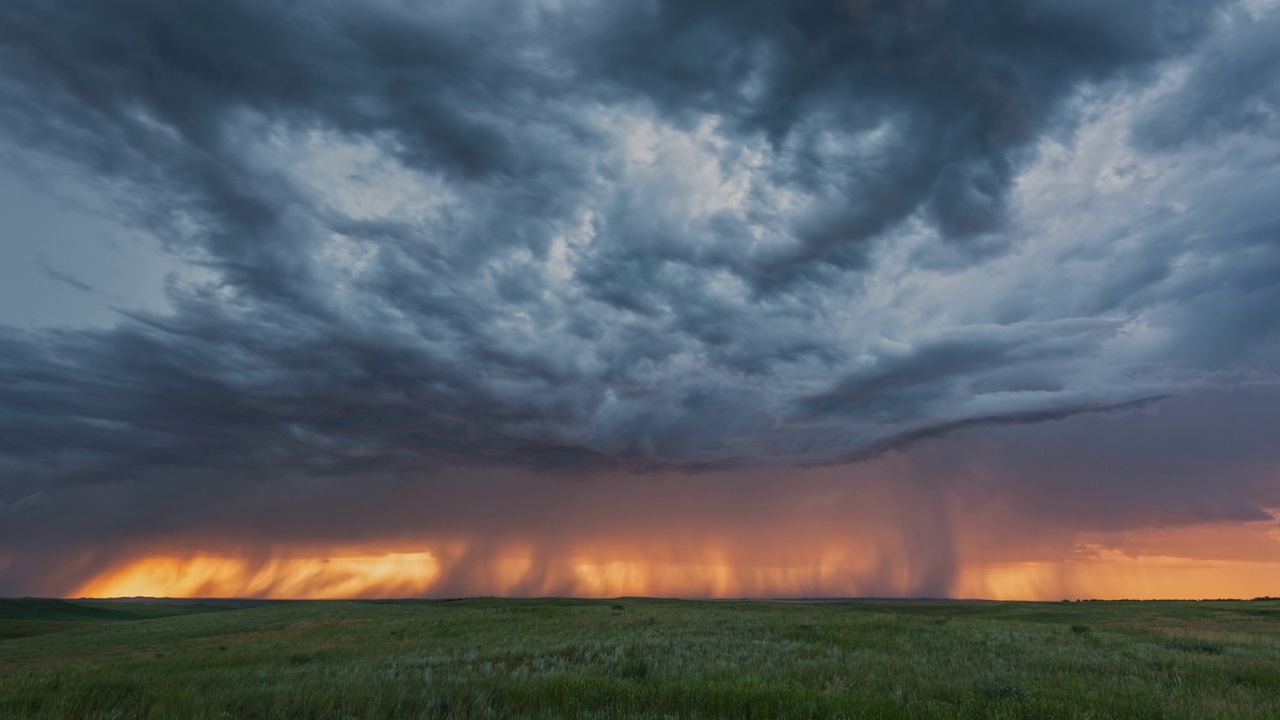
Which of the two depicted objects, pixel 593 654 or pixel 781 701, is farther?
pixel 593 654

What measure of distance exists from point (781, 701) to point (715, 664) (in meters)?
4.30

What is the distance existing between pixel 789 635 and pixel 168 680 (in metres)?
16.9

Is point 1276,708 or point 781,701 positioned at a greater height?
point 781,701

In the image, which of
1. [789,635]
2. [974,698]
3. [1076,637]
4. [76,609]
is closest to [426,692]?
[974,698]

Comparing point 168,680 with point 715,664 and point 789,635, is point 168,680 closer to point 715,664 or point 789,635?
point 715,664

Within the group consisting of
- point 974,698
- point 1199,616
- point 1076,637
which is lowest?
point 1199,616

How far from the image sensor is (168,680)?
13.0 meters

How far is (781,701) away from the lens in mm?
9312

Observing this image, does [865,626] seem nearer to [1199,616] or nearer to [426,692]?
[426,692]

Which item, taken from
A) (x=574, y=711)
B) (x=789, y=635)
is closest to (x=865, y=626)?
(x=789, y=635)

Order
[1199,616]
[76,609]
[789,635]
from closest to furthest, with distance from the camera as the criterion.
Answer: [789,635] → [1199,616] → [76,609]

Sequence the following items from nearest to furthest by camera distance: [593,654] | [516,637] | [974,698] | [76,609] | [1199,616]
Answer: [974,698] → [593,654] → [516,637] → [1199,616] → [76,609]

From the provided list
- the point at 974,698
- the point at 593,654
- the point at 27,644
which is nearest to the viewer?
the point at 974,698

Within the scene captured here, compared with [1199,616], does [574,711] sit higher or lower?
higher
